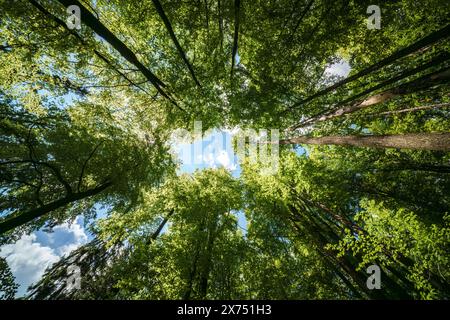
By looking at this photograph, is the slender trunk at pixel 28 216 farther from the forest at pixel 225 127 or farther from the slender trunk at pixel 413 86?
the slender trunk at pixel 413 86

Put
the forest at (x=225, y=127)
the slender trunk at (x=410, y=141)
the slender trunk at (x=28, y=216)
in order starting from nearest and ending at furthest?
the slender trunk at (x=410, y=141) < the slender trunk at (x=28, y=216) < the forest at (x=225, y=127)

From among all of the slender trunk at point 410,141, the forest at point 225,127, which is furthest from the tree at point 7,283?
the slender trunk at point 410,141

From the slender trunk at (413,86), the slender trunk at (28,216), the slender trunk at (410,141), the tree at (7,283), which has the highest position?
the slender trunk at (413,86)

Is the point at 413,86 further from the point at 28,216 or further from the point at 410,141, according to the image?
the point at 28,216

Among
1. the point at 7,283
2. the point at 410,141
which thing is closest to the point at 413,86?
the point at 410,141

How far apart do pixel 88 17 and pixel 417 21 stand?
34.1 feet

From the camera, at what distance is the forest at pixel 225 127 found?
20.9ft

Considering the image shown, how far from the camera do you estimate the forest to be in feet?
20.9

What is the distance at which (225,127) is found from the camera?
43.2 feet

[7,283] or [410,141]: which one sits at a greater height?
[410,141]

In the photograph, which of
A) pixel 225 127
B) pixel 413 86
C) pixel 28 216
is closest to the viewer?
pixel 413 86

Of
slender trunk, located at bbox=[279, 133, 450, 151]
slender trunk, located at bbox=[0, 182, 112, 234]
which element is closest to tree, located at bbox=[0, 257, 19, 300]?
slender trunk, located at bbox=[0, 182, 112, 234]

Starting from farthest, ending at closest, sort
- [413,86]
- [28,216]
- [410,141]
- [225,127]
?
1. [225,127]
2. [28,216]
3. [413,86]
4. [410,141]

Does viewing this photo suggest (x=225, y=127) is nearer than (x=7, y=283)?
No
